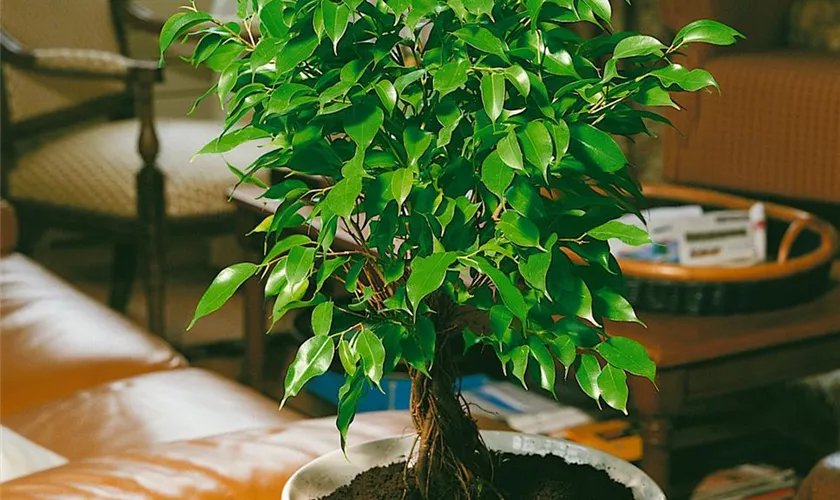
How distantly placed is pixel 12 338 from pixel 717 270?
3.39 ft

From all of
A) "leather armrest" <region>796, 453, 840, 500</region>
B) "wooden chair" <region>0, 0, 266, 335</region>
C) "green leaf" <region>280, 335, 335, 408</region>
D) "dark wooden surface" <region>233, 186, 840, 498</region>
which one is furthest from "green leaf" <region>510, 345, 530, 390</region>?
"wooden chair" <region>0, 0, 266, 335</region>

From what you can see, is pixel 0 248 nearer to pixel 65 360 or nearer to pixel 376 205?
pixel 65 360

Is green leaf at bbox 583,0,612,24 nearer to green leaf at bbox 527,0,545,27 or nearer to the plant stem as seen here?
green leaf at bbox 527,0,545,27

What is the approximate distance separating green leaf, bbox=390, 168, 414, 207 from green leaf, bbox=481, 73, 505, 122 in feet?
0.19

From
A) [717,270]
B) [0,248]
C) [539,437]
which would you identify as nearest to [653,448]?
[717,270]

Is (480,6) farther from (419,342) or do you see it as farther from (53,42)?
(53,42)

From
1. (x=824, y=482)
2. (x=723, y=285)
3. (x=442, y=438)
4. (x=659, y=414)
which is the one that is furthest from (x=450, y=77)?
(x=723, y=285)

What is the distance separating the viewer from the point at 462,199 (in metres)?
0.65

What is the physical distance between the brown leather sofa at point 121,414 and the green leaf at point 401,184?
0.37 metres

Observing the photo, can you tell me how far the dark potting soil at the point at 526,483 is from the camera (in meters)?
0.75

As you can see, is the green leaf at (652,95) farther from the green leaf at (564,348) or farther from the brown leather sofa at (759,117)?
the brown leather sofa at (759,117)

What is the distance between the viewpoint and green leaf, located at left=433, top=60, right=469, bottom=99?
602 millimetres

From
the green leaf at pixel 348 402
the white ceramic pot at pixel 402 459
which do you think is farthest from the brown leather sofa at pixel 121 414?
the green leaf at pixel 348 402

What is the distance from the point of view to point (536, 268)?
2.08 feet
